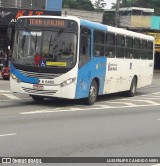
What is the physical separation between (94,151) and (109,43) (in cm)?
986

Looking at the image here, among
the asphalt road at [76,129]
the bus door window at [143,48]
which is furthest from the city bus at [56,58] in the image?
the bus door window at [143,48]

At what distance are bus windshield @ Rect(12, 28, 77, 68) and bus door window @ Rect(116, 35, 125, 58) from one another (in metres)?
4.08


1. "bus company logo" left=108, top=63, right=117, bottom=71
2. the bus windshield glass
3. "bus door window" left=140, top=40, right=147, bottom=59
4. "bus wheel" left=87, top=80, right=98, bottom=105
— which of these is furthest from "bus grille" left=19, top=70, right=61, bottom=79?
"bus door window" left=140, top=40, right=147, bottom=59

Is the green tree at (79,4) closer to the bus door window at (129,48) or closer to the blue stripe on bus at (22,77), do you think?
the bus door window at (129,48)

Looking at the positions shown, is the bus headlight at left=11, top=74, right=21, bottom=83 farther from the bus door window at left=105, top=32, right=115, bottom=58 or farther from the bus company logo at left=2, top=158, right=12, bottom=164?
the bus company logo at left=2, top=158, right=12, bottom=164

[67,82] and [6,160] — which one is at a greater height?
[67,82]

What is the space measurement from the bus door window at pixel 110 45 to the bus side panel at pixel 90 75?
1.71 ft

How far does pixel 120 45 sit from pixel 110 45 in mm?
1203

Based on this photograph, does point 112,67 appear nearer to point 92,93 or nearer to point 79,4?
point 92,93

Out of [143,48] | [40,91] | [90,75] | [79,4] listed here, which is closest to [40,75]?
[40,91]

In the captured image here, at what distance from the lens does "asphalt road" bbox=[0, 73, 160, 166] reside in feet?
27.7

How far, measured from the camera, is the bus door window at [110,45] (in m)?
17.6

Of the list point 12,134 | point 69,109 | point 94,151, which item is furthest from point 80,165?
point 69,109

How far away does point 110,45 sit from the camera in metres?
18.0
